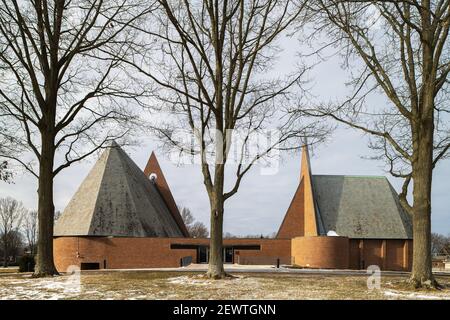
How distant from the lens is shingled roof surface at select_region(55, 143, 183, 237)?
41.4m

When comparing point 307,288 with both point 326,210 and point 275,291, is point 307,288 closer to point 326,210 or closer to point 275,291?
point 275,291

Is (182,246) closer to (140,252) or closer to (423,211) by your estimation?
(140,252)

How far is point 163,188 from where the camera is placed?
182 feet

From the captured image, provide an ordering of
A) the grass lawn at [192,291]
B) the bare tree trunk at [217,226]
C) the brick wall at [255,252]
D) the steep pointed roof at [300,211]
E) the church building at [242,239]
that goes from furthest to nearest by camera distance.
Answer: the steep pointed roof at [300,211], the church building at [242,239], the brick wall at [255,252], the bare tree trunk at [217,226], the grass lawn at [192,291]

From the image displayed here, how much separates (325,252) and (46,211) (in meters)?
28.7

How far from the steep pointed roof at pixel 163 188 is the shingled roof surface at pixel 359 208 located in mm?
16317

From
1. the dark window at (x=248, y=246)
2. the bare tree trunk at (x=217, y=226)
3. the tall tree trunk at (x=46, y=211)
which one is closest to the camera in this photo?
the bare tree trunk at (x=217, y=226)

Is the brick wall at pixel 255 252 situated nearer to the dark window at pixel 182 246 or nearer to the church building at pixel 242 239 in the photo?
the church building at pixel 242 239

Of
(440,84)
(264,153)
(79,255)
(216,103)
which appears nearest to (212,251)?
(264,153)

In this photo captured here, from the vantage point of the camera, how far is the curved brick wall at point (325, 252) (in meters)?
41.1

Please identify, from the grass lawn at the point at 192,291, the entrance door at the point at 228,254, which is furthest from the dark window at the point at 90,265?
the grass lawn at the point at 192,291

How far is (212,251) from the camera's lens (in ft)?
56.4

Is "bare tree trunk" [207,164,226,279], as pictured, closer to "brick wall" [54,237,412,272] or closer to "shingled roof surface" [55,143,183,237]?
"shingled roof surface" [55,143,183,237]
